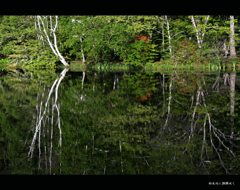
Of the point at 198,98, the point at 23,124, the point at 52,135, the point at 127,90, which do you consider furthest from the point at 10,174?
the point at 127,90

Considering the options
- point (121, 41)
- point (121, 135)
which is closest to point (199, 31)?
point (121, 41)

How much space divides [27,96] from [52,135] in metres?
2.03

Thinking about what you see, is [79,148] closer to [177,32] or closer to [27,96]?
[27,96]

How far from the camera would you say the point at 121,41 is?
44.8 ft

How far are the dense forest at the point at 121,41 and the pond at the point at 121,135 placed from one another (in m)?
7.46

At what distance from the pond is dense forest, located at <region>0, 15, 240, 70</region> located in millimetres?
7458

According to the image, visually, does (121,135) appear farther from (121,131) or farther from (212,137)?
(212,137)

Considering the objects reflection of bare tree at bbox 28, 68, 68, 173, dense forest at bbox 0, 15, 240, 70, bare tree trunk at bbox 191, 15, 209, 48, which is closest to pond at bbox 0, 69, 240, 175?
→ reflection of bare tree at bbox 28, 68, 68, 173

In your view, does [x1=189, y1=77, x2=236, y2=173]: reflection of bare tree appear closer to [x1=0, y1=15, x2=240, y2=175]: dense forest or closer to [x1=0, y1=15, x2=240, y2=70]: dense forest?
[x1=0, y1=15, x2=240, y2=175]: dense forest

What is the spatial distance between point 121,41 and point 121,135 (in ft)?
37.1

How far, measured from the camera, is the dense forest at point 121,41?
11719 millimetres

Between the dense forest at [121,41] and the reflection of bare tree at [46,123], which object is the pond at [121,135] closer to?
the reflection of bare tree at [46,123]
